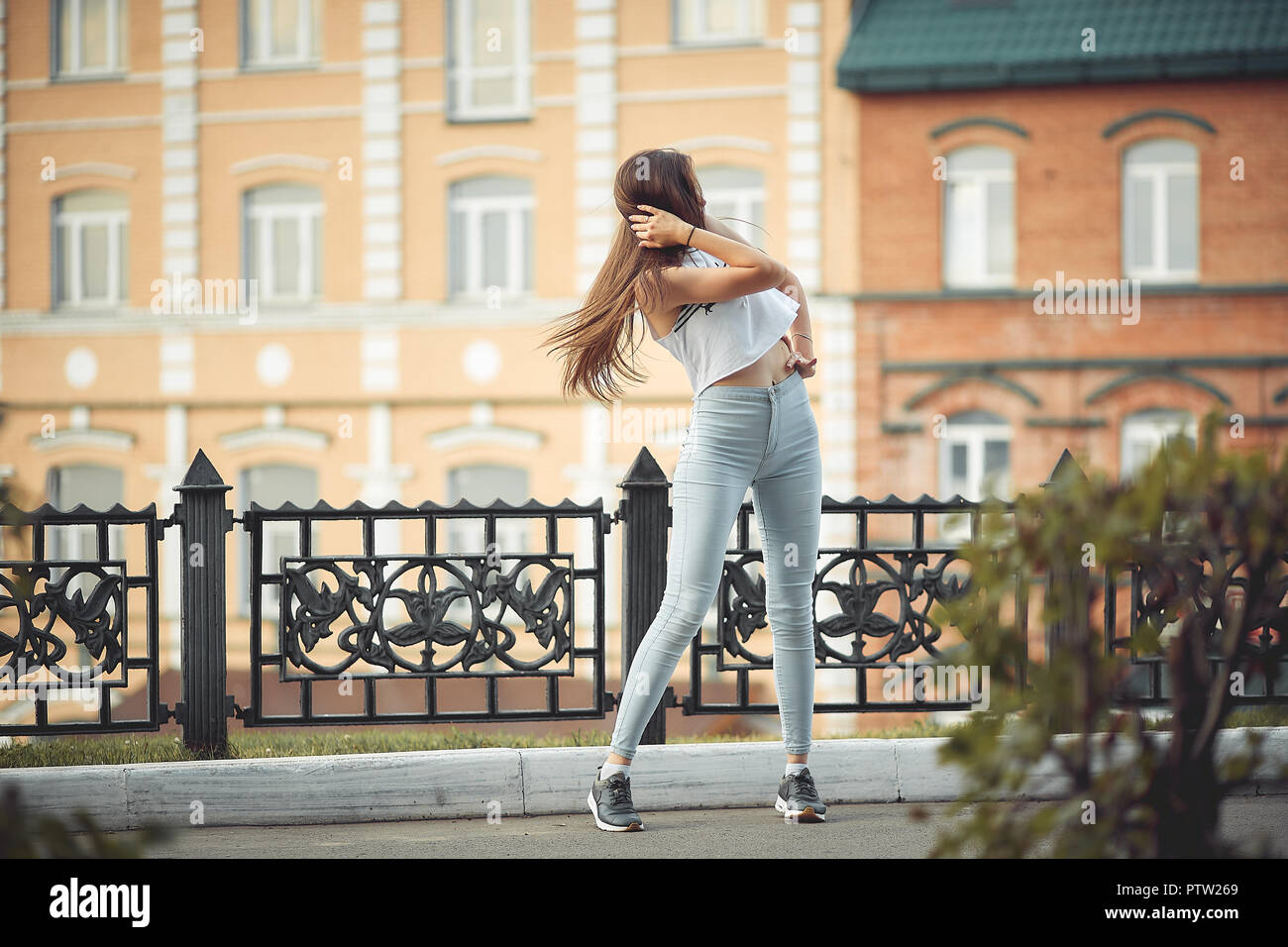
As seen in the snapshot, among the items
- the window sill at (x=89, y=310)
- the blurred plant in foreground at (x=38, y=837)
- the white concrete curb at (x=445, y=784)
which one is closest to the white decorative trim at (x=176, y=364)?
the window sill at (x=89, y=310)

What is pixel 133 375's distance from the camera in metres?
19.5

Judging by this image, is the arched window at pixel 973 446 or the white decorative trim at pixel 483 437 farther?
the white decorative trim at pixel 483 437

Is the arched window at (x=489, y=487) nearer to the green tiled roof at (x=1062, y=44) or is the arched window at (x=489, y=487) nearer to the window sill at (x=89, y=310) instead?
the window sill at (x=89, y=310)

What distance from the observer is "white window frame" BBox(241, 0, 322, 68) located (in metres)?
19.1

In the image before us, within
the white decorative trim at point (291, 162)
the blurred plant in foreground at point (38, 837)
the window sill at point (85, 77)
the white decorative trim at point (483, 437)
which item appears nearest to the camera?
the blurred plant in foreground at point (38, 837)

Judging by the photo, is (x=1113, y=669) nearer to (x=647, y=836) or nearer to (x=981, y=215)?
(x=647, y=836)

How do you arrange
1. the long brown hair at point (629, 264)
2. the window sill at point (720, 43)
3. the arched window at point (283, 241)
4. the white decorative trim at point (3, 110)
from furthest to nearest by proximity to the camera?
1. the white decorative trim at point (3, 110)
2. the arched window at point (283, 241)
3. the window sill at point (720, 43)
4. the long brown hair at point (629, 264)

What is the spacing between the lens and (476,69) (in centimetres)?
1880

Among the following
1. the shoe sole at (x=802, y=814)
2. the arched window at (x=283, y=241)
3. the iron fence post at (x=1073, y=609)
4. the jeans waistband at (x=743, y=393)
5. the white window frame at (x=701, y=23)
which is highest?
the white window frame at (x=701, y=23)

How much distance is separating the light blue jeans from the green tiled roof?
14.7 m

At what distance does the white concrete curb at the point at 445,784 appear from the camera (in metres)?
4.30

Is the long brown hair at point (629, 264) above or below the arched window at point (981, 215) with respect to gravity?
below

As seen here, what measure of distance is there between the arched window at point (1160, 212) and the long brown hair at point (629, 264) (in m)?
15.5
